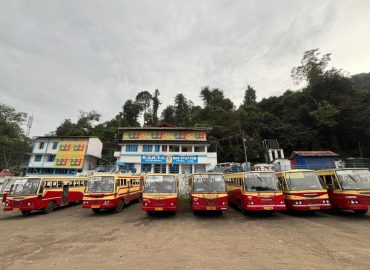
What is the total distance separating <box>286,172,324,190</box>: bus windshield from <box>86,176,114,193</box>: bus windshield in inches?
440

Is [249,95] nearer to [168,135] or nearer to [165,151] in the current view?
[168,135]

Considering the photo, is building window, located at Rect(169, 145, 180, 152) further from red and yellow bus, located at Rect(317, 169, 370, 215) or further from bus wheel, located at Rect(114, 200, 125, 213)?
red and yellow bus, located at Rect(317, 169, 370, 215)

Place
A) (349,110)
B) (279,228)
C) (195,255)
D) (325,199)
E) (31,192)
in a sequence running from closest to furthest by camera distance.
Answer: (195,255) → (279,228) → (325,199) → (31,192) → (349,110)

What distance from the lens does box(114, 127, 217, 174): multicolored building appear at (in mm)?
32438

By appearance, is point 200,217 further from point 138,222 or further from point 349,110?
point 349,110

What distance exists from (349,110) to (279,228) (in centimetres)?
4104

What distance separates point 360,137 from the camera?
122 feet

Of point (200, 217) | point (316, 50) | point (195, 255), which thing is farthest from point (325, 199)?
point (316, 50)

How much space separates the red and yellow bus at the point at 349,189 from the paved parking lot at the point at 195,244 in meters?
0.73

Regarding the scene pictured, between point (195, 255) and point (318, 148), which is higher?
point (318, 148)

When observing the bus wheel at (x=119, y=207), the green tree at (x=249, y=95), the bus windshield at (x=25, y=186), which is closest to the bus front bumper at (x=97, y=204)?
the bus wheel at (x=119, y=207)

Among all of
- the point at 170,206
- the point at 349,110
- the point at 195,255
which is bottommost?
the point at 195,255

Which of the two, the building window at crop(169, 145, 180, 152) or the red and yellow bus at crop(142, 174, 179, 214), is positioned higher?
the building window at crop(169, 145, 180, 152)

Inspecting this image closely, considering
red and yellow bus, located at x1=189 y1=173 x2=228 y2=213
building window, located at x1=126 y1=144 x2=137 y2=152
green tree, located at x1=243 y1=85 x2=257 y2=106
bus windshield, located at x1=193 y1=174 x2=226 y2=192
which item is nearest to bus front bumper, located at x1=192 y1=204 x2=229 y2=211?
red and yellow bus, located at x1=189 y1=173 x2=228 y2=213
